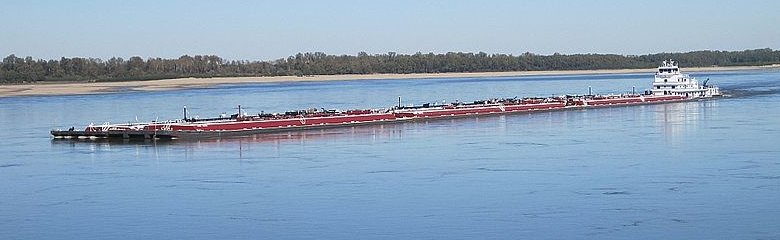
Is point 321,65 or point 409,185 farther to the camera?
point 321,65

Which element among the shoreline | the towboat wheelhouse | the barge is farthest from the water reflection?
the shoreline

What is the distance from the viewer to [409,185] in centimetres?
2400

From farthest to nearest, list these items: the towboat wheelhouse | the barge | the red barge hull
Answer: the towboat wheelhouse
the barge
the red barge hull

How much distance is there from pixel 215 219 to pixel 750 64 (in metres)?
179

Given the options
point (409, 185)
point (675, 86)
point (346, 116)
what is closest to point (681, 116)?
point (346, 116)

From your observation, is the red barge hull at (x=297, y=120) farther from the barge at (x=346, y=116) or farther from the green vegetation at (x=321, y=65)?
the green vegetation at (x=321, y=65)

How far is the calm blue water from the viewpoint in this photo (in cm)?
1884

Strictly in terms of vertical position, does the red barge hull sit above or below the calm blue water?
above

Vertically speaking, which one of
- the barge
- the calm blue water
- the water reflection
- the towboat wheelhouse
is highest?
the towboat wheelhouse

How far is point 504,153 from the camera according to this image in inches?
1225

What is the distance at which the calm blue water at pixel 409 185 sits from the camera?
61.8 ft

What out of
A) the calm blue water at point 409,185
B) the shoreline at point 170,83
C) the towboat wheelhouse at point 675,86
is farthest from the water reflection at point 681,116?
the shoreline at point 170,83

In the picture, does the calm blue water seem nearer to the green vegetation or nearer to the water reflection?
the water reflection

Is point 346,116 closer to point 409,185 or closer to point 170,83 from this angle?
point 409,185
